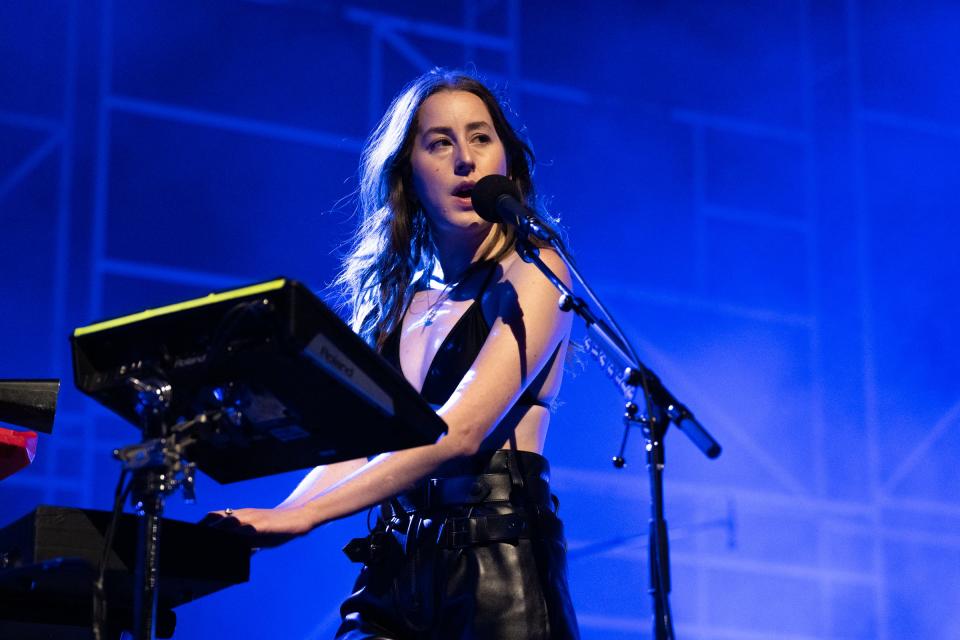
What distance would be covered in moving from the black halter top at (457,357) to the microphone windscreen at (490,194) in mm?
247

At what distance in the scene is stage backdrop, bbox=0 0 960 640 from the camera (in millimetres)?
4418

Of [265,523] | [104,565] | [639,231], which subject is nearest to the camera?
[104,565]

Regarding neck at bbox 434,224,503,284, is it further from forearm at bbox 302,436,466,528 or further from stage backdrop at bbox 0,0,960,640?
stage backdrop at bbox 0,0,960,640

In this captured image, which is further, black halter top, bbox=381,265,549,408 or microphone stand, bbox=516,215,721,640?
black halter top, bbox=381,265,549,408

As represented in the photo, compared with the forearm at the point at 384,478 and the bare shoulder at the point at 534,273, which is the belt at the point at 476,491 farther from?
the bare shoulder at the point at 534,273

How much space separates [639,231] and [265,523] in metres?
3.71

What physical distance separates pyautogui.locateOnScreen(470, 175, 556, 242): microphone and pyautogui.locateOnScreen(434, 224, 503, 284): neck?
309 mm

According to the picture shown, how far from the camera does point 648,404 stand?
7.03 feet

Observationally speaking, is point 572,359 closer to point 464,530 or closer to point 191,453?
point 464,530

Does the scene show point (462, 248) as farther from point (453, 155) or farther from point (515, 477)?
point (515, 477)

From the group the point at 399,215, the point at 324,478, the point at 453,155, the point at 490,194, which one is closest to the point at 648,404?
the point at 490,194

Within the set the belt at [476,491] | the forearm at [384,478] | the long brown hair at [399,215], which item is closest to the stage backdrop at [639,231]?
the long brown hair at [399,215]

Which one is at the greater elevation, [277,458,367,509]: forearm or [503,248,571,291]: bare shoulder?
[503,248,571,291]: bare shoulder

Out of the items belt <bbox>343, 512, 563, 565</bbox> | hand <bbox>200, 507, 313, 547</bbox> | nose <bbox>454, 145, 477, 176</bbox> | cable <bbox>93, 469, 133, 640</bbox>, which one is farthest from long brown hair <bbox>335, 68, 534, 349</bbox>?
cable <bbox>93, 469, 133, 640</bbox>
